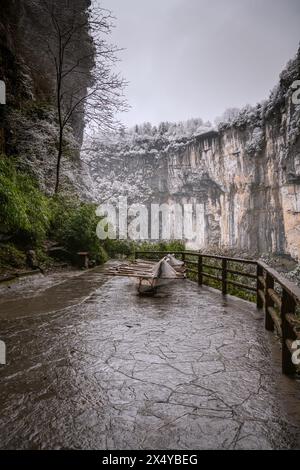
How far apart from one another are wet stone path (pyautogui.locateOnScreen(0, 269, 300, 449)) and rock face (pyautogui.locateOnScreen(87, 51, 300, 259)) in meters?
18.4

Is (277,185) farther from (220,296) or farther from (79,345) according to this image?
(79,345)

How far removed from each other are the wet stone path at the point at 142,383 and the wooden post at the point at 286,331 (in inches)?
5.4

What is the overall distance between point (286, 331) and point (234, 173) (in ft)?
166

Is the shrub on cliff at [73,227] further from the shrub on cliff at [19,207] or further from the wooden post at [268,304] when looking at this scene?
the wooden post at [268,304]

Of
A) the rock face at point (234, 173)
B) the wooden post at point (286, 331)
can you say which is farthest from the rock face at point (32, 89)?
the wooden post at point (286, 331)

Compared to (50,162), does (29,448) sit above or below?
below

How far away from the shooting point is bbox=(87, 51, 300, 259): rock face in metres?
35.2

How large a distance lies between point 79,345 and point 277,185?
43.6 m

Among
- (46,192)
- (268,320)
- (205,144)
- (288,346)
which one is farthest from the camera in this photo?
(205,144)

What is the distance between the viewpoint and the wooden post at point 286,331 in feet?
8.32

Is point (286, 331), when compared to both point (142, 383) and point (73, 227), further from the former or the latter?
point (73, 227)

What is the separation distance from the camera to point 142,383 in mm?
2322
